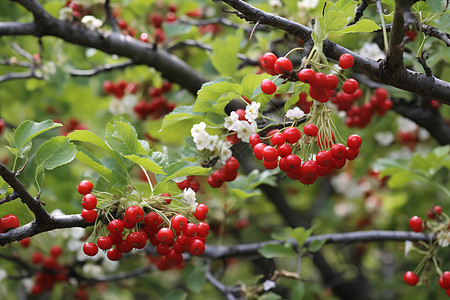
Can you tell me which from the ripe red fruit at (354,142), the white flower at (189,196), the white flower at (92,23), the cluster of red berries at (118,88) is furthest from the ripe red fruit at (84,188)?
the cluster of red berries at (118,88)

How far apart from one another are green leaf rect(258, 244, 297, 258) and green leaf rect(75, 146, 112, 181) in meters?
1.30

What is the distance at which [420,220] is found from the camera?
260cm

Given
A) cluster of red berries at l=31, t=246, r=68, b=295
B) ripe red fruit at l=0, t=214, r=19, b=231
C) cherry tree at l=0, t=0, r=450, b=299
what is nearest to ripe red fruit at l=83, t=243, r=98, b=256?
Answer: cherry tree at l=0, t=0, r=450, b=299

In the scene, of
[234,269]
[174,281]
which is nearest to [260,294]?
[234,269]

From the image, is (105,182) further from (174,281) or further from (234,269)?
(174,281)

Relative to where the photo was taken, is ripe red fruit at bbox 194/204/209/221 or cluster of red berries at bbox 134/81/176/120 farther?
cluster of red berries at bbox 134/81/176/120

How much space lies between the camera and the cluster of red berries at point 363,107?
319 cm

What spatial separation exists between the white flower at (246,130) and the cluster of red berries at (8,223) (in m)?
1.09

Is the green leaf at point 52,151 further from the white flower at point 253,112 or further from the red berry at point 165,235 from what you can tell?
the white flower at point 253,112

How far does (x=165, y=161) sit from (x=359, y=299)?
3805 millimetres

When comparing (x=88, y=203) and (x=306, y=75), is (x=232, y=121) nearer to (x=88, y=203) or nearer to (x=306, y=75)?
(x=306, y=75)

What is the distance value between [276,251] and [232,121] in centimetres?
121

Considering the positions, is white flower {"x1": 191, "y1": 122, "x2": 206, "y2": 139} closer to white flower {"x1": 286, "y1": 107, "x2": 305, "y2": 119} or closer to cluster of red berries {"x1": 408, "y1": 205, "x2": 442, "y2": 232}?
white flower {"x1": 286, "y1": 107, "x2": 305, "y2": 119}

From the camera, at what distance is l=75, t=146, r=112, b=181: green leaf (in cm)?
196
